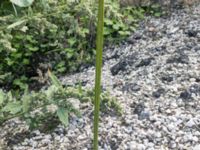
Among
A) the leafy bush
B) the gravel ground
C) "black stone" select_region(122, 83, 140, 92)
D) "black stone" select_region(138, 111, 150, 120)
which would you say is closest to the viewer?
the gravel ground

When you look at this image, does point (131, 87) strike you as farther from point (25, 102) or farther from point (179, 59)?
point (25, 102)

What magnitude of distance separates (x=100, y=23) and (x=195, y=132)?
1.37 metres

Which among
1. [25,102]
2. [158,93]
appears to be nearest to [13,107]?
[25,102]

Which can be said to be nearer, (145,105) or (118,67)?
(145,105)

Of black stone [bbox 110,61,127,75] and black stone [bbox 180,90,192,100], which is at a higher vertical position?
black stone [bbox 110,61,127,75]

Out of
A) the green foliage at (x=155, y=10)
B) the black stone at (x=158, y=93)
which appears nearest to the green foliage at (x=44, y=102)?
the black stone at (x=158, y=93)

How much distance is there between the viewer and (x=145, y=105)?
7.60 feet

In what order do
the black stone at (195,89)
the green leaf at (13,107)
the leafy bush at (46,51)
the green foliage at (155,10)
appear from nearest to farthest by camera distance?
1. the green leaf at (13,107)
2. the black stone at (195,89)
3. the leafy bush at (46,51)
4. the green foliage at (155,10)

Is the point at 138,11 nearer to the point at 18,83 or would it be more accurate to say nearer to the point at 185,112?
the point at 18,83

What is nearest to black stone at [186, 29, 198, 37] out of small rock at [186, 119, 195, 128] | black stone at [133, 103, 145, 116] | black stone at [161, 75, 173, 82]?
Answer: black stone at [161, 75, 173, 82]

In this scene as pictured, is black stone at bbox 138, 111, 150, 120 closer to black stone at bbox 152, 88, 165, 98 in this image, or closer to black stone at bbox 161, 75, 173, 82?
black stone at bbox 152, 88, 165, 98

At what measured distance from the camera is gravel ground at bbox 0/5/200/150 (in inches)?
82.4

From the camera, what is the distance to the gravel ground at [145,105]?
2.09 meters

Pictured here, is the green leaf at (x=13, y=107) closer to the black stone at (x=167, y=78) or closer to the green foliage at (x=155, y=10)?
the black stone at (x=167, y=78)
